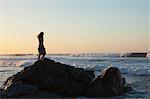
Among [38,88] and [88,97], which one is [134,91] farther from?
[38,88]

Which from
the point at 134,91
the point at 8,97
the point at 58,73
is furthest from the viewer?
the point at 134,91

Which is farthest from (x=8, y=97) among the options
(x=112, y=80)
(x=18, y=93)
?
(x=112, y=80)

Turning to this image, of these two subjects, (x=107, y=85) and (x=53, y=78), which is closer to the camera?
(x=53, y=78)

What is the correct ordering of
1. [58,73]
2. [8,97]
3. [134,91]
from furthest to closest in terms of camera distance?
[134,91] → [58,73] → [8,97]

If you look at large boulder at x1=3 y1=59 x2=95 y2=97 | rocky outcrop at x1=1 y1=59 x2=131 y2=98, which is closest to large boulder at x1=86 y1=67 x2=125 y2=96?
rocky outcrop at x1=1 y1=59 x2=131 y2=98

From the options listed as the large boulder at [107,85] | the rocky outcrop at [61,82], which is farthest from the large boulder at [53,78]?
the large boulder at [107,85]

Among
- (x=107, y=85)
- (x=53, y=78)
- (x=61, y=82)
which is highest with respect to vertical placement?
(x=53, y=78)

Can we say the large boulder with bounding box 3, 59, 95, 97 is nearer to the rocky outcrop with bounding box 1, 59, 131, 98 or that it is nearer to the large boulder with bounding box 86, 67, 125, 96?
the rocky outcrop with bounding box 1, 59, 131, 98

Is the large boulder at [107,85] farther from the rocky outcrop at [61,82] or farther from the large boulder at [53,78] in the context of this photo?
the large boulder at [53,78]

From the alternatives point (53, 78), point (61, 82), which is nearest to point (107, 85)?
point (61, 82)

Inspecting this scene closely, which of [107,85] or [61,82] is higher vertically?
[61,82]

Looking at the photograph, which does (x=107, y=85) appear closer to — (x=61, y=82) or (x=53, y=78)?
(x=61, y=82)

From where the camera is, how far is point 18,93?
17.2 m

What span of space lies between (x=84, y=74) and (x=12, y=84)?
3.59 meters
